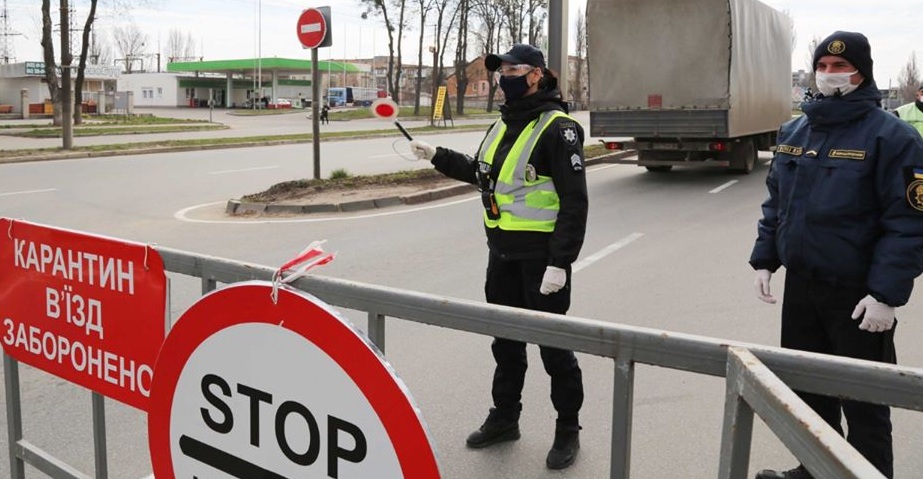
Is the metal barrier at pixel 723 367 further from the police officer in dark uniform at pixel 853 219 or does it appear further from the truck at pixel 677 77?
the truck at pixel 677 77

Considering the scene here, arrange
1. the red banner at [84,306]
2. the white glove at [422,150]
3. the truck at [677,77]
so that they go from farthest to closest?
the truck at [677,77]
the white glove at [422,150]
the red banner at [84,306]

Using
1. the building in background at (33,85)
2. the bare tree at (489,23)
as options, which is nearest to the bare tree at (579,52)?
the bare tree at (489,23)

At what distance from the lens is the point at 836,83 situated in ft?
10.4

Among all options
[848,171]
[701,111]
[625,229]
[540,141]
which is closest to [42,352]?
[540,141]

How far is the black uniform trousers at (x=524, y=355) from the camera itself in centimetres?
377

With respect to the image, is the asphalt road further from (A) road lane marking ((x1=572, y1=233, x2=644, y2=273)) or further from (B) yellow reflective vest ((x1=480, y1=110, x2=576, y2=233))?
(B) yellow reflective vest ((x1=480, y1=110, x2=576, y2=233))

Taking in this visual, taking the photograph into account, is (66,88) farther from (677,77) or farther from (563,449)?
(563,449)

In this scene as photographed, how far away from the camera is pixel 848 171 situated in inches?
124

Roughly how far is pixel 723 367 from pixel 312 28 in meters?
12.6

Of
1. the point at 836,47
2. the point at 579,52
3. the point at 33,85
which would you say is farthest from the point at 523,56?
the point at 579,52

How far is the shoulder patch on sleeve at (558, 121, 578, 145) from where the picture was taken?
3.72m

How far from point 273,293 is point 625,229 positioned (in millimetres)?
9033

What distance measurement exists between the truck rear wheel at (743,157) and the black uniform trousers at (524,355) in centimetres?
1377

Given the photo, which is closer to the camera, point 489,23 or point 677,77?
point 677,77
